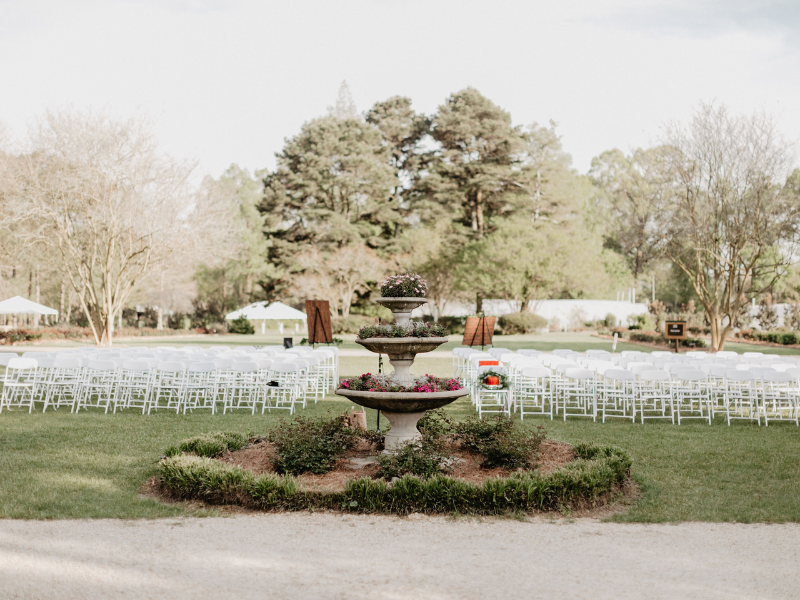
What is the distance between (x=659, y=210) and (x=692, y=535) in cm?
2086

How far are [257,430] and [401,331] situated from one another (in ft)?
11.6

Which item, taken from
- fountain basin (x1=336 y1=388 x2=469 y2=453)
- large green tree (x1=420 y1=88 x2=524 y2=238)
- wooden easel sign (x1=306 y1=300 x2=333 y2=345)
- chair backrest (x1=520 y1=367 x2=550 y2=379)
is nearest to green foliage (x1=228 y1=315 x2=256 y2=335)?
large green tree (x1=420 y1=88 x2=524 y2=238)

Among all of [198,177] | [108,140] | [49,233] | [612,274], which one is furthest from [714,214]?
[612,274]

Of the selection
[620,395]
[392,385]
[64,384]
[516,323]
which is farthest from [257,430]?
[516,323]

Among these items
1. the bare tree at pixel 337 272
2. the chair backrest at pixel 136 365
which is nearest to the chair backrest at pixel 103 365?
the chair backrest at pixel 136 365

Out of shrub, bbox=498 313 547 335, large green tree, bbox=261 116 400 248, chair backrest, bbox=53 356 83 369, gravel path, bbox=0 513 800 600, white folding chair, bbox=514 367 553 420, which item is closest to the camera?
gravel path, bbox=0 513 800 600

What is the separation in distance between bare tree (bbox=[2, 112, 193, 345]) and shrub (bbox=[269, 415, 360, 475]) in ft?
72.4

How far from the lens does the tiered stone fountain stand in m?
6.65

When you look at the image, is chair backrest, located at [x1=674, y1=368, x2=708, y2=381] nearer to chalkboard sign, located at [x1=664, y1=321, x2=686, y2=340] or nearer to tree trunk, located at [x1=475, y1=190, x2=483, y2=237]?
chalkboard sign, located at [x1=664, y1=321, x2=686, y2=340]

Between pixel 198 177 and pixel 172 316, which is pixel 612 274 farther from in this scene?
pixel 198 177

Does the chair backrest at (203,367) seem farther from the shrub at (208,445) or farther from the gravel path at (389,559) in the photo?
the gravel path at (389,559)

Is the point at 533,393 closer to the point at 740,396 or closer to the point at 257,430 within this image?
the point at 740,396

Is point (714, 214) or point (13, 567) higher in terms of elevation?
point (714, 214)

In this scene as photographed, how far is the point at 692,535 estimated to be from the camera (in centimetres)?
518
